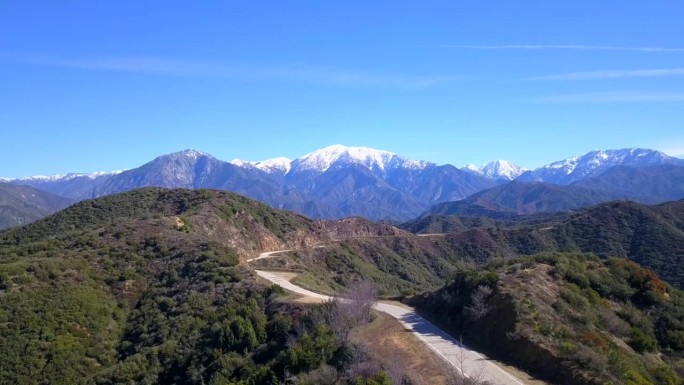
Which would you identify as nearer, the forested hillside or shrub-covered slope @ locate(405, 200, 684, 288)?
the forested hillside

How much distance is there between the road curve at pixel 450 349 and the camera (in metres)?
20.2

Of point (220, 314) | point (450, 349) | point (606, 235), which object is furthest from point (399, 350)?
point (606, 235)

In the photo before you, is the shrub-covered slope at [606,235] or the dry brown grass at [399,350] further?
the shrub-covered slope at [606,235]

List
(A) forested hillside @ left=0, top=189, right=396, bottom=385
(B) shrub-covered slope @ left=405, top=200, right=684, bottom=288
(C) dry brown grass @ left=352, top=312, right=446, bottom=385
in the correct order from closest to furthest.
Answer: (C) dry brown grass @ left=352, top=312, right=446, bottom=385, (A) forested hillside @ left=0, top=189, right=396, bottom=385, (B) shrub-covered slope @ left=405, top=200, right=684, bottom=288

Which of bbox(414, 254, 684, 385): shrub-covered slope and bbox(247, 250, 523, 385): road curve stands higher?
bbox(414, 254, 684, 385): shrub-covered slope

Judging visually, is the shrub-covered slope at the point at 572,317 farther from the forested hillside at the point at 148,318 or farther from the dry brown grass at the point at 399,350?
the forested hillside at the point at 148,318

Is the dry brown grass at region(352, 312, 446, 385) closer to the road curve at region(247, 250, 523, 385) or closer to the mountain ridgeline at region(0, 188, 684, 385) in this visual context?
the road curve at region(247, 250, 523, 385)

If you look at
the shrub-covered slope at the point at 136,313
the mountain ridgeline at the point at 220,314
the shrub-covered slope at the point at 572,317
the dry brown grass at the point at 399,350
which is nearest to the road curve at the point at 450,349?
the dry brown grass at the point at 399,350

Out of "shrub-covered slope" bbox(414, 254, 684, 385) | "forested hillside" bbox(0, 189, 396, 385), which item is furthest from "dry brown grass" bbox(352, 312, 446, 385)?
"shrub-covered slope" bbox(414, 254, 684, 385)

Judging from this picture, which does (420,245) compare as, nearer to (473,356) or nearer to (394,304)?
(394,304)

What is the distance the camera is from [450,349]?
23.4 metres

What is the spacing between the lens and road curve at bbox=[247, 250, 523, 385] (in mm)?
20230

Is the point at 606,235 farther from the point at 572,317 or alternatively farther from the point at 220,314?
the point at 220,314

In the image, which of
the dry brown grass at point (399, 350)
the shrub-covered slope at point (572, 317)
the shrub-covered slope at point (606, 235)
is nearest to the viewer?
the dry brown grass at point (399, 350)
